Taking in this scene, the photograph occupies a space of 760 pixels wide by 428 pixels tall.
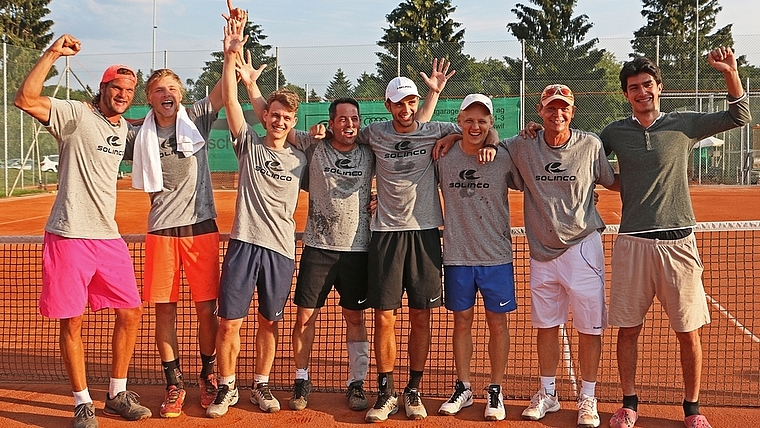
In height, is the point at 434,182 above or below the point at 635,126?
below

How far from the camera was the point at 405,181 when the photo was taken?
14.5 feet

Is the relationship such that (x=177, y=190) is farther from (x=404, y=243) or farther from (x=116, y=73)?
(x=404, y=243)


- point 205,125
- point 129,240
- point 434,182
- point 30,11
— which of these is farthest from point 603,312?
point 30,11

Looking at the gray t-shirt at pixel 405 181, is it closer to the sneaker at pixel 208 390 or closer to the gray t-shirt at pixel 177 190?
the gray t-shirt at pixel 177 190

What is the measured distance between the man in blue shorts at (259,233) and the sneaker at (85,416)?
0.70 meters

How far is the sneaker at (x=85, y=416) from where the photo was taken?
4.23 meters

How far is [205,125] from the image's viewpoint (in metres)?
4.72

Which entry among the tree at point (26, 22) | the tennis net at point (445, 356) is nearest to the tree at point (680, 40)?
the tennis net at point (445, 356)

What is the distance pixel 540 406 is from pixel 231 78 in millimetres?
2951

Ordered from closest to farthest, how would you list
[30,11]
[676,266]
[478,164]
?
1. [676,266]
2. [478,164]
3. [30,11]

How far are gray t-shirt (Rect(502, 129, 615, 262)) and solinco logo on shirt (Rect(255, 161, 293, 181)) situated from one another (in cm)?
159

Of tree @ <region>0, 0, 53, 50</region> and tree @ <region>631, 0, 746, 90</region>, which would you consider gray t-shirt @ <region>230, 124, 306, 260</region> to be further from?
tree @ <region>0, 0, 53, 50</region>

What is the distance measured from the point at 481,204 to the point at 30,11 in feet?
139

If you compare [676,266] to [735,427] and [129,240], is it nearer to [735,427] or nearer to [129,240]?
[735,427]
